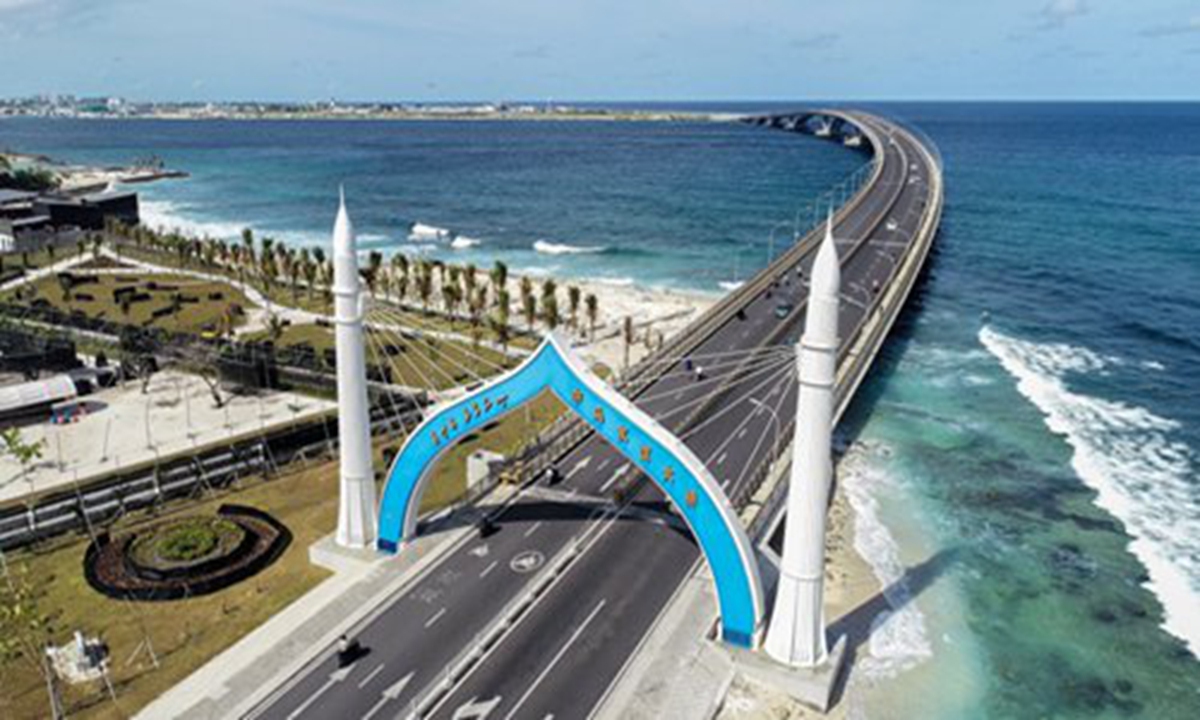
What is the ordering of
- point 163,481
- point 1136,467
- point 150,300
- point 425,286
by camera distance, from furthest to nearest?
point 150,300 < point 425,286 < point 1136,467 < point 163,481

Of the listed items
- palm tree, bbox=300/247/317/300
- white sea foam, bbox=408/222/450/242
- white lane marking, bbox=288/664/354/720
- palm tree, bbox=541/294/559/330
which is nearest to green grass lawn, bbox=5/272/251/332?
palm tree, bbox=300/247/317/300

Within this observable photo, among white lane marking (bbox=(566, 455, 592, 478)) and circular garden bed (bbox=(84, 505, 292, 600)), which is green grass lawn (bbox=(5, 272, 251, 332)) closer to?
circular garden bed (bbox=(84, 505, 292, 600))

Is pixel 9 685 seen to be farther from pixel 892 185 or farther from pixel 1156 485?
pixel 892 185

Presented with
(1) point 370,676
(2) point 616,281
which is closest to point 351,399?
(1) point 370,676

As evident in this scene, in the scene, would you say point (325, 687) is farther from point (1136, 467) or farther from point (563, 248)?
point (563, 248)

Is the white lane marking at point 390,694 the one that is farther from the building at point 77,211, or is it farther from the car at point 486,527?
the building at point 77,211

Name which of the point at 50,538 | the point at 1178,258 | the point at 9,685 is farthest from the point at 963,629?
the point at 1178,258
